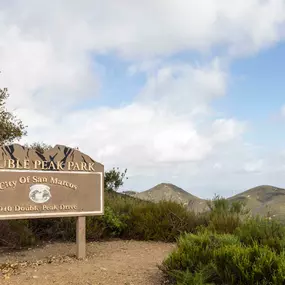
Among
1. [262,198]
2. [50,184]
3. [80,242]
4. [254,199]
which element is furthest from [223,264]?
[262,198]

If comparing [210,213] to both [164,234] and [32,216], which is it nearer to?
[164,234]

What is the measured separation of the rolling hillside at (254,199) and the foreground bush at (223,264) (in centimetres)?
319

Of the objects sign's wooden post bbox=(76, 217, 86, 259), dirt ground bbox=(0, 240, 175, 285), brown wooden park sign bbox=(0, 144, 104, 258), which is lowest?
dirt ground bbox=(0, 240, 175, 285)

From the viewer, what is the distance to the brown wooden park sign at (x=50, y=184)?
749 centimetres

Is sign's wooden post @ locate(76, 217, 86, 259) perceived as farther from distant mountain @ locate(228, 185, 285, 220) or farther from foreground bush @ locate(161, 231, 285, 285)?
distant mountain @ locate(228, 185, 285, 220)

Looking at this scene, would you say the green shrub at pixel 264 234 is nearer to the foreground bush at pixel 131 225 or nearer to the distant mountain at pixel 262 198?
the foreground bush at pixel 131 225

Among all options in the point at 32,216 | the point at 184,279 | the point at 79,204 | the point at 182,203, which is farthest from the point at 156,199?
the point at 184,279

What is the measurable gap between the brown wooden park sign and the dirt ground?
0.64 meters

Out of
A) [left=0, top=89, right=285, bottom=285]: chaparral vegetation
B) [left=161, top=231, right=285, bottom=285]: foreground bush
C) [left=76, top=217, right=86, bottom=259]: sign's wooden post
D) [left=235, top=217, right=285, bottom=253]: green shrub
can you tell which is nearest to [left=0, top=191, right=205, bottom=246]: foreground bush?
[left=0, top=89, right=285, bottom=285]: chaparral vegetation

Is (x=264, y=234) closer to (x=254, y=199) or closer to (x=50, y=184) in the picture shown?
(x=50, y=184)

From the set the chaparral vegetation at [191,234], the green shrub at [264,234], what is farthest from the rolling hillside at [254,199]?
the green shrub at [264,234]

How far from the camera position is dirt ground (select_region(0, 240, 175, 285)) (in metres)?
6.27

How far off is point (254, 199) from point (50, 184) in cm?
840

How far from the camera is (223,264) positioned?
550 cm
